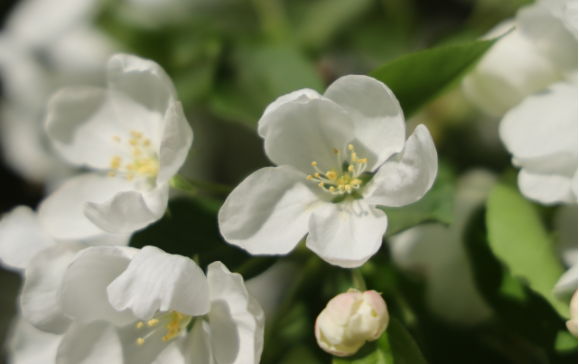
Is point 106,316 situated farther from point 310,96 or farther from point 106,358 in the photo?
point 310,96

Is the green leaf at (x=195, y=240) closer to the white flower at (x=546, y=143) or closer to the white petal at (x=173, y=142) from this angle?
the white petal at (x=173, y=142)

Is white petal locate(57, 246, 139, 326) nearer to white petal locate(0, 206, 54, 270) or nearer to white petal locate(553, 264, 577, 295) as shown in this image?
white petal locate(0, 206, 54, 270)

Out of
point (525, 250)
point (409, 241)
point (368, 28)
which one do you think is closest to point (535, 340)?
point (525, 250)

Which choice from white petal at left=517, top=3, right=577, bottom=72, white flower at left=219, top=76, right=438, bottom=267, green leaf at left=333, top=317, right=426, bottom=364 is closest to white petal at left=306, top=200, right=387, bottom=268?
white flower at left=219, top=76, right=438, bottom=267

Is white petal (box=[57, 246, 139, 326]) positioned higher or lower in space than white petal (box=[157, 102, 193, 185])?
lower

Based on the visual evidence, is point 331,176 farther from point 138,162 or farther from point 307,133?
point 138,162

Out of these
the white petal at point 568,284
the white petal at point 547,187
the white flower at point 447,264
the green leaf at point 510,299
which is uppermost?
the white petal at point 547,187

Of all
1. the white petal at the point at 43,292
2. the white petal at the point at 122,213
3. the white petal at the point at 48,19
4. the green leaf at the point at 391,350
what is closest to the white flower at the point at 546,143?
the green leaf at the point at 391,350

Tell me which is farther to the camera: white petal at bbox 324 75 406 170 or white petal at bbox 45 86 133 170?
white petal at bbox 45 86 133 170
